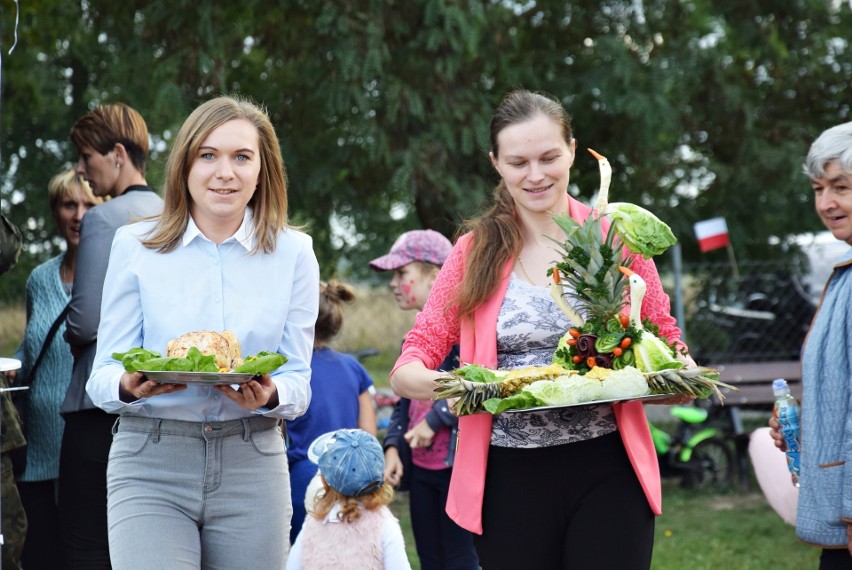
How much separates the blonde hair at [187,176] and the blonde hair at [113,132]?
1.52 metres

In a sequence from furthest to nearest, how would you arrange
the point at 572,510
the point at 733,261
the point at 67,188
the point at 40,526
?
1. the point at 733,261
2. the point at 67,188
3. the point at 40,526
4. the point at 572,510

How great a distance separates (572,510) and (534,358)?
0.47 meters

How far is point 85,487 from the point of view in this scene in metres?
4.57

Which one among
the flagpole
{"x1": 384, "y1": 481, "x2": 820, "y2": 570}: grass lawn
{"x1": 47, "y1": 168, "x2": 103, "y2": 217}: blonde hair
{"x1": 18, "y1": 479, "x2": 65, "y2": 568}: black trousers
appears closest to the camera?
{"x1": 18, "y1": 479, "x2": 65, "y2": 568}: black trousers

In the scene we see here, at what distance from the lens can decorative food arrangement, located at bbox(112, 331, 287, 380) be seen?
310 cm

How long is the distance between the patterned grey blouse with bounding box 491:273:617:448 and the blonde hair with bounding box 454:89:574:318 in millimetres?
80

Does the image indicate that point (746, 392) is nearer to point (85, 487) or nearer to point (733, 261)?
point (733, 261)

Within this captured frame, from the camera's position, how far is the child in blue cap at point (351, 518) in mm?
4504

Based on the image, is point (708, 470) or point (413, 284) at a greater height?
point (413, 284)

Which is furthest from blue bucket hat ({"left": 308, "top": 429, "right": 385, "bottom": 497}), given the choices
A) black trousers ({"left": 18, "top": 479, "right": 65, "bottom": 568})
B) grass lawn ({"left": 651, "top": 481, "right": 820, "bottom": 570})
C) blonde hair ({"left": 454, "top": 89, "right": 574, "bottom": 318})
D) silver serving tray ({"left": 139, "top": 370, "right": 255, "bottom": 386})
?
grass lawn ({"left": 651, "top": 481, "right": 820, "bottom": 570})

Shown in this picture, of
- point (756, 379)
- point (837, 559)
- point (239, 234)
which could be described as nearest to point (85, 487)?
point (239, 234)

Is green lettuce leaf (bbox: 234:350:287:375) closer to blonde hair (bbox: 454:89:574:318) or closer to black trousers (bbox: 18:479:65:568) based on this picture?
blonde hair (bbox: 454:89:574:318)

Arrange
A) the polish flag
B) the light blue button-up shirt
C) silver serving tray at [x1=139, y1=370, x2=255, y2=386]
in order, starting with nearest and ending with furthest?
1. silver serving tray at [x1=139, y1=370, x2=255, y2=386]
2. the light blue button-up shirt
3. the polish flag

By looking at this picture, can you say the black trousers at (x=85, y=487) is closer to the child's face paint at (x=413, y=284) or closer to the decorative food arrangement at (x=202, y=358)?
the decorative food arrangement at (x=202, y=358)
